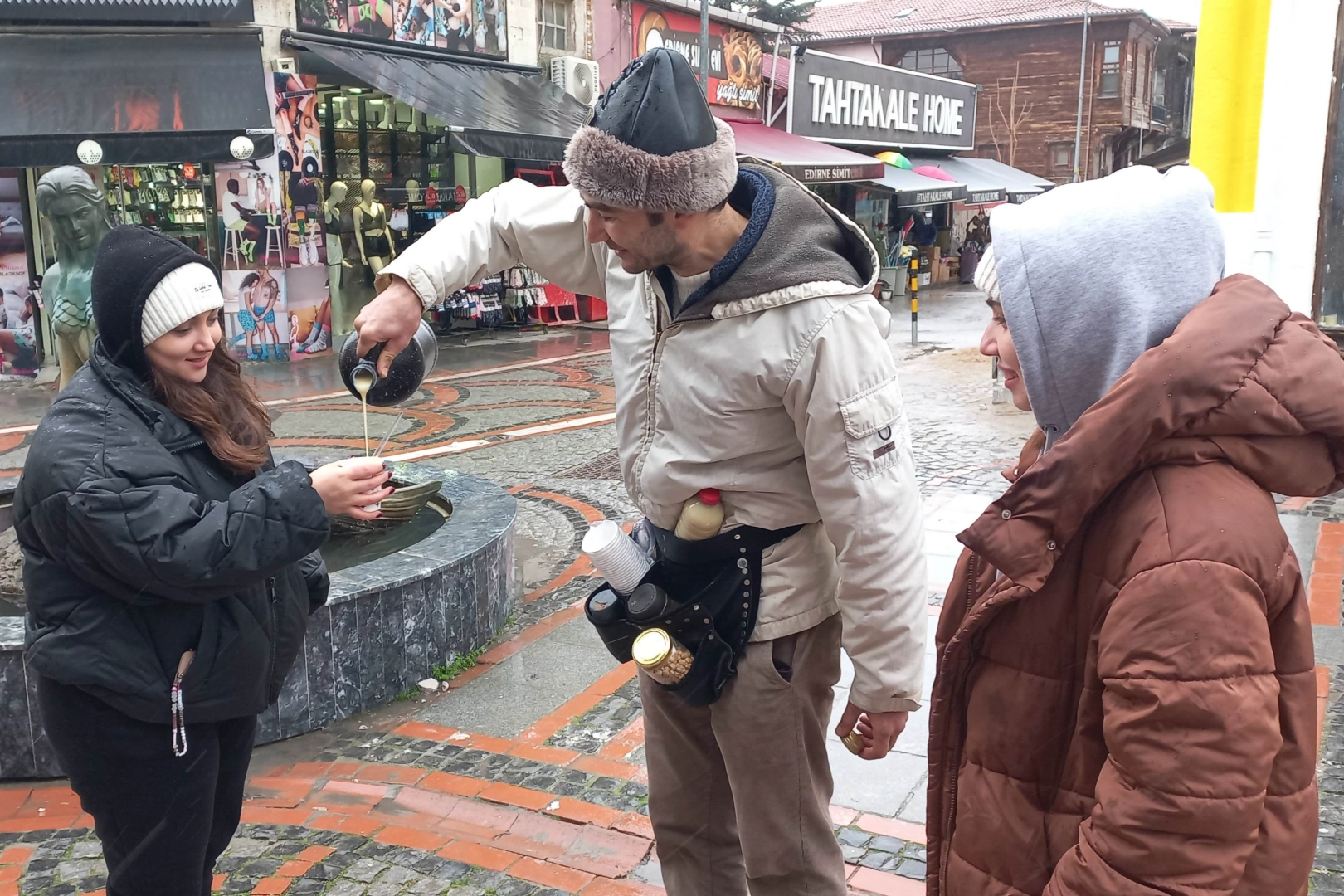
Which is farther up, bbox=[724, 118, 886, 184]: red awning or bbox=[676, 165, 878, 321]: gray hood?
bbox=[724, 118, 886, 184]: red awning

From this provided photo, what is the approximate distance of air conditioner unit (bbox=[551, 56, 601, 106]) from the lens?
58.3 ft

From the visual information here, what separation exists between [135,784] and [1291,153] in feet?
22.1

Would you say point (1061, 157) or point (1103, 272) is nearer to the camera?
point (1103, 272)

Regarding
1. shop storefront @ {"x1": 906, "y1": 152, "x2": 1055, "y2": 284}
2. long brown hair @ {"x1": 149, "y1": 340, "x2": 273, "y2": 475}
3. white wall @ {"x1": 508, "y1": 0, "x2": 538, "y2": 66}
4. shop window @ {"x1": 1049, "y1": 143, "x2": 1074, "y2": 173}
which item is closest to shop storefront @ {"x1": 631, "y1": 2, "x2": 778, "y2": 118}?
white wall @ {"x1": 508, "y1": 0, "x2": 538, "y2": 66}

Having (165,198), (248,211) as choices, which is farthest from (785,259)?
(165,198)

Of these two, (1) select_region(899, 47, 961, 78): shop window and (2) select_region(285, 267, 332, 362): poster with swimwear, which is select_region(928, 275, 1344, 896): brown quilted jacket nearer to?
(2) select_region(285, 267, 332, 362): poster with swimwear

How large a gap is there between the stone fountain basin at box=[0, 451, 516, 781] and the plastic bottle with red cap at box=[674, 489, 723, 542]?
213 cm

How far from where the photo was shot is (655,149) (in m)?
2.14

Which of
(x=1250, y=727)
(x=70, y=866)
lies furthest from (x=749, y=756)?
(x=70, y=866)

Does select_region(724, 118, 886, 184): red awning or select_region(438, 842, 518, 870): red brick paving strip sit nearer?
select_region(438, 842, 518, 870): red brick paving strip

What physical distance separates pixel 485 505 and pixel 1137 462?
163 inches

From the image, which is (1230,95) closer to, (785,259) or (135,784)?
(785,259)

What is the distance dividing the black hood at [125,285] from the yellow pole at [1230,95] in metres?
6.01

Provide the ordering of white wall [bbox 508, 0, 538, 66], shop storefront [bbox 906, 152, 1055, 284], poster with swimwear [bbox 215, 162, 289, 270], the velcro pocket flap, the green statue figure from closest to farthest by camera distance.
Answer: the velcro pocket flap < the green statue figure < poster with swimwear [bbox 215, 162, 289, 270] < white wall [bbox 508, 0, 538, 66] < shop storefront [bbox 906, 152, 1055, 284]
